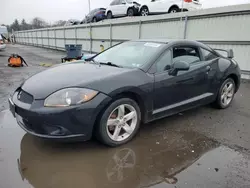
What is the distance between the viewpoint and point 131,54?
145 inches

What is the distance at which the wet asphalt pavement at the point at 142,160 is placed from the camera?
232 centimetres

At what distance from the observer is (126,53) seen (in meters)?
3.79

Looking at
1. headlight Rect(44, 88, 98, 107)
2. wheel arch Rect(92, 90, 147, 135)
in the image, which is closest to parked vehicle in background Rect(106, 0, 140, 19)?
wheel arch Rect(92, 90, 147, 135)

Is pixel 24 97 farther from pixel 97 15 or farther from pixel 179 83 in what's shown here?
pixel 97 15

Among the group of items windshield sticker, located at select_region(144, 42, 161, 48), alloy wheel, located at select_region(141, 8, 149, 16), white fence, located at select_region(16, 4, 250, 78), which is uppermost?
alloy wheel, located at select_region(141, 8, 149, 16)

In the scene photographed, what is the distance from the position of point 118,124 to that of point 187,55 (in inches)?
74.7

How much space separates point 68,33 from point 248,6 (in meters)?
17.6

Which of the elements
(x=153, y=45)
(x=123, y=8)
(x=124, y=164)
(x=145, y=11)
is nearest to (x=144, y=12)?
(x=145, y=11)

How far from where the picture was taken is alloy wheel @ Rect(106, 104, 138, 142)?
9.61 feet

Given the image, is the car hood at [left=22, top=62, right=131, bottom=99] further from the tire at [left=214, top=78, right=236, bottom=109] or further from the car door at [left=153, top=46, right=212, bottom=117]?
the tire at [left=214, top=78, right=236, bottom=109]

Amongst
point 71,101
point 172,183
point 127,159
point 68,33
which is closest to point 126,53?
point 71,101

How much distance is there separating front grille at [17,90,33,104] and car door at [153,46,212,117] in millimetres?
1716

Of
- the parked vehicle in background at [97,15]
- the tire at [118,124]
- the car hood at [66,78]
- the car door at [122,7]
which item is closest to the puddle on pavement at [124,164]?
the tire at [118,124]

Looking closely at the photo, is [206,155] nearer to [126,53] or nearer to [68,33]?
[126,53]
